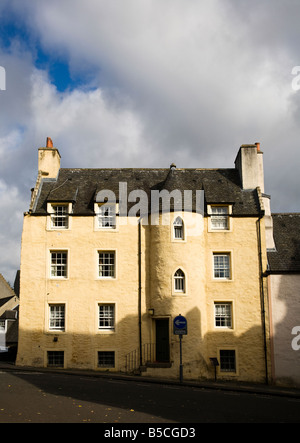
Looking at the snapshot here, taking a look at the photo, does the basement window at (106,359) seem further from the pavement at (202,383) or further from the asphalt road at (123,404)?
the asphalt road at (123,404)

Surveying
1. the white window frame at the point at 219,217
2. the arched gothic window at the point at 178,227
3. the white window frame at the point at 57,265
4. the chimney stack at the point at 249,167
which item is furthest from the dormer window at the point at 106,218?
the chimney stack at the point at 249,167


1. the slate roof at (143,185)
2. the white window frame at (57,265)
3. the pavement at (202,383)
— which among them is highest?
the slate roof at (143,185)

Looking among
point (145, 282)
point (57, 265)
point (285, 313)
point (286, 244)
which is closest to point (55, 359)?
point (57, 265)

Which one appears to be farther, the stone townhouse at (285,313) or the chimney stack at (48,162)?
the chimney stack at (48,162)

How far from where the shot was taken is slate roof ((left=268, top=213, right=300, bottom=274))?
26.5 m

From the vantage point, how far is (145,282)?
26391 millimetres

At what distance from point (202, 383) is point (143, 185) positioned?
1227 cm

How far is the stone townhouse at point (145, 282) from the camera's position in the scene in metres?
25.5

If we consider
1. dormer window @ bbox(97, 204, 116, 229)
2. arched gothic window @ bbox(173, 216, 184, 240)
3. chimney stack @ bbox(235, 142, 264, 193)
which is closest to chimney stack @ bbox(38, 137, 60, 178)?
dormer window @ bbox(97, 204, 116, 229)

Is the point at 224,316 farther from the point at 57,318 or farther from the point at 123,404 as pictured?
the point at 123,404

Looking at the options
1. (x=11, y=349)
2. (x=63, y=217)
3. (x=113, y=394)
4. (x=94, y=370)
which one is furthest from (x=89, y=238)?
(x=113, y=394)

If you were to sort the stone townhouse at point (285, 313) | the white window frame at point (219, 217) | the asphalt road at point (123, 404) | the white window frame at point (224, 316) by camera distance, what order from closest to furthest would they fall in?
the asphalt road at point (123, 404)
the stone townhouse at point (285, 313)
the white window frame at point (224, 316)
the white window frame at point (219, 217)

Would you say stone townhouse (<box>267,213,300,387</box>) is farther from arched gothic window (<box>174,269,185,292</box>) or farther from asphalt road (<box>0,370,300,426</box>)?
asphalt road (<box>0,370,300,426</box>)

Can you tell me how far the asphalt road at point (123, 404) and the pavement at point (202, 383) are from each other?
2.97ft
